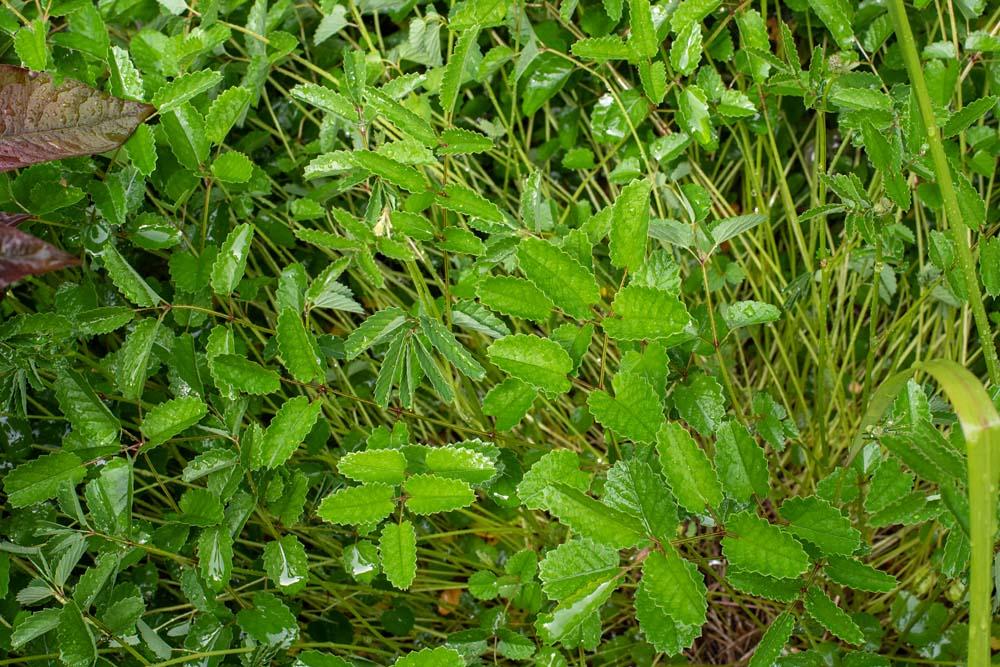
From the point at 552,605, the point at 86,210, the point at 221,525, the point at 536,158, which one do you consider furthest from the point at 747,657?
the point at 86,210

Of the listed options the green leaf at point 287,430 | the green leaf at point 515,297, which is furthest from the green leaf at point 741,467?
the green leaf at point 287,430

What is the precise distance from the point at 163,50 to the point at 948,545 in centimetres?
108

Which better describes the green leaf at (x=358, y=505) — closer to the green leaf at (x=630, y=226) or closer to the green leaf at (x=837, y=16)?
the green leaf at (x=630, y=226)

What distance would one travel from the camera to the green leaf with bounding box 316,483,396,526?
2.62 ft

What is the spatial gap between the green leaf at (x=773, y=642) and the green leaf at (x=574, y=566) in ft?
0.51

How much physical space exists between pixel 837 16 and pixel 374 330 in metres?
0.69

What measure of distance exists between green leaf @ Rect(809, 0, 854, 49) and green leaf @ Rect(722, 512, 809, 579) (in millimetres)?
636

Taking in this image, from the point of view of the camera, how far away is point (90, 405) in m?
0.94

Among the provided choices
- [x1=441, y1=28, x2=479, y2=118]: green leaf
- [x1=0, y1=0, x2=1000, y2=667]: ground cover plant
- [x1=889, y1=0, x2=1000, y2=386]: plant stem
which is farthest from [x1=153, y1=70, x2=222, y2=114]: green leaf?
[x1=889, y1=0, x2=1000, y2=386]: plant stem

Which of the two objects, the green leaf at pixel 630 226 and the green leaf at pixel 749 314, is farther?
the green leaf at pixel 749 314

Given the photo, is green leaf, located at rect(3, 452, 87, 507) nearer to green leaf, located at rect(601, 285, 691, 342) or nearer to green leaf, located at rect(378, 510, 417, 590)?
green leaf, located at rect(378, 510, 417, 590)

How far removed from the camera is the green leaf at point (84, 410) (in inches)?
36.7

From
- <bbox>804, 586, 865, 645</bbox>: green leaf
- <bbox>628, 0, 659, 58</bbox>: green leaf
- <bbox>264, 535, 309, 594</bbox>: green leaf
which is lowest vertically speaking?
<bbox>264, 535, 309, 594</bbox>: green leaf

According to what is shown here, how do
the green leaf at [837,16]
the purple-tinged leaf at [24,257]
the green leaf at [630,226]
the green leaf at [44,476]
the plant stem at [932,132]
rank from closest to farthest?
the purple-tinged leaf at [24,257], the plant stem at [932,132], the green leaf at [630,226], the green leaf at [44,476], the green leaf at [837,16]
